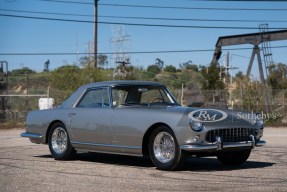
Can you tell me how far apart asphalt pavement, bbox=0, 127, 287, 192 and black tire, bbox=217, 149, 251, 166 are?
16cm

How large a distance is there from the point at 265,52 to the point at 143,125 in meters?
32.4

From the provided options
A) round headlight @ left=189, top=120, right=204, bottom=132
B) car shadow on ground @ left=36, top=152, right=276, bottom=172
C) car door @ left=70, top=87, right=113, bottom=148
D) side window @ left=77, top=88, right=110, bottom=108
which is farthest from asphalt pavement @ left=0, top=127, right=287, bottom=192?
side window @ left=77, top=88, right=110, bottom=108

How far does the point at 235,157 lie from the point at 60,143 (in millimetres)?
3524

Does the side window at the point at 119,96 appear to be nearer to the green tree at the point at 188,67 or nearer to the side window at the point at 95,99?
the side window at the point at 95,99

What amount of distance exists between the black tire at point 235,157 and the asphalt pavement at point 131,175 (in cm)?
16

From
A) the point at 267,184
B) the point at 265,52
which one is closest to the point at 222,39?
the point at 265,52

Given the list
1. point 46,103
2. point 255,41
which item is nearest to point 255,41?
point 255,41

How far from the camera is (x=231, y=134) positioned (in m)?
8.45

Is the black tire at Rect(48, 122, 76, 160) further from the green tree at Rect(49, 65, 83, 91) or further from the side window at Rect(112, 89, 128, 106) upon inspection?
the green tree at Rect(49, 65, 83, 91)

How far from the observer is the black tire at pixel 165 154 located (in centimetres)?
830

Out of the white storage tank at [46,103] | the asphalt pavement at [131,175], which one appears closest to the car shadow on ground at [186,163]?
the asphalt pavement at [131,175]

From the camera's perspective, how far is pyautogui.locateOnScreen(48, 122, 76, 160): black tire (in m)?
10.4

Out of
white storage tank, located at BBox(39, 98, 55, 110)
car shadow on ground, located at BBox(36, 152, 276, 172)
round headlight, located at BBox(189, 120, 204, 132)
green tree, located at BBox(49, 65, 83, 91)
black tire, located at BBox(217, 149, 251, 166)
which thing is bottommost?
car shadow on ground, located at BBox(36, 152, 276, 172)

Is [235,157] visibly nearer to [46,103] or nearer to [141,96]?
[141,96]
